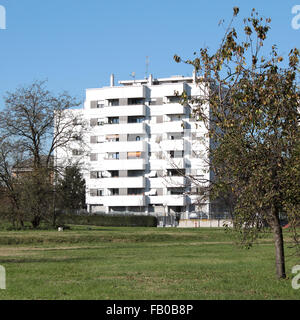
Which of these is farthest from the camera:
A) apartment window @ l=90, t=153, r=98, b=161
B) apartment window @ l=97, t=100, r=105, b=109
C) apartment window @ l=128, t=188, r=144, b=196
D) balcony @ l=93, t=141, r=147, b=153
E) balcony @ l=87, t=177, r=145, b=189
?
apartment window @ l=90, t=153, r=98, b=161

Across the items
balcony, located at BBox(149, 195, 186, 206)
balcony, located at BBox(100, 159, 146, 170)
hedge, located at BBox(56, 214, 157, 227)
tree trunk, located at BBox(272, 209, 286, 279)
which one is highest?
balcony, located at BBox(100, 159, 146, 170)

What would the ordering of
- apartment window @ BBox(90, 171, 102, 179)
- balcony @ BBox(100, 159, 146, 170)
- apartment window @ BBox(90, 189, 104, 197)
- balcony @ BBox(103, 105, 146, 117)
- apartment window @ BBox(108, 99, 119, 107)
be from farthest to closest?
1. apartment window @ BBox(108, 99, 119, 107)
2. apartment window @ BBox(90, 171, 102, 179)
3. apartment window @ BBox(90, 189, 104, 197)
4. balcony @ BBox(103, 105, 146, 117)
5. balcony @ BBox(100, 159, 146, 170)

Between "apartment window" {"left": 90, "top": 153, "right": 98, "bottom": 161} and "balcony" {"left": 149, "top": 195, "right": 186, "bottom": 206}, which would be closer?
"balcony" {"left": 149, "top": 195, "right": 186, "bottom": 206}

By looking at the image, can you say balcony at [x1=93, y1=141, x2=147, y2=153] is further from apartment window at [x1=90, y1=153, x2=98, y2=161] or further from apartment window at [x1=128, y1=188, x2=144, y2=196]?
apartment window at [x1=128, y1=188, x2=144, y2=196]

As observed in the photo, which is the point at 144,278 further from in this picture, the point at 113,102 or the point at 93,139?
the point at 93,139

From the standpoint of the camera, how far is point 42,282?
17891mm

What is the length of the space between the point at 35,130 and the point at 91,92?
179ft

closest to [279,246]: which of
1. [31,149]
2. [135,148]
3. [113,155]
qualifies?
[31,149]

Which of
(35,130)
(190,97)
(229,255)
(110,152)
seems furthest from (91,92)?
(190,97)

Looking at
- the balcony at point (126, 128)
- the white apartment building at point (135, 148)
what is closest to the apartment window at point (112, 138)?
the white apartment building at point (135, 148)

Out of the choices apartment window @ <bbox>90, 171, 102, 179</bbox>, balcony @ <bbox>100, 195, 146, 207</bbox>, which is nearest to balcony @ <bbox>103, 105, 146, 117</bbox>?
apartment window @ <bbox>90, 171, 102, 179</bbox>

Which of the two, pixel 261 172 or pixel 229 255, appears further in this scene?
pixel 229 255
